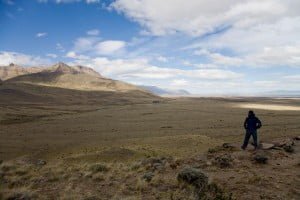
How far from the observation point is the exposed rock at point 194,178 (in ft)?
39.4

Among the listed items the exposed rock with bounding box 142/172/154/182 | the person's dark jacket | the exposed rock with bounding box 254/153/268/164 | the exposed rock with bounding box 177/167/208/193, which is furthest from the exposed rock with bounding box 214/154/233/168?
the person's dark jacket

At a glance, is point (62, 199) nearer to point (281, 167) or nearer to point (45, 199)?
point (45, 199)


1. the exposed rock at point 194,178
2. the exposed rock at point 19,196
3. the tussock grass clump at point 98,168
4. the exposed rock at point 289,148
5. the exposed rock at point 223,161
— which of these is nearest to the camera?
the exposed rock at point 19,196

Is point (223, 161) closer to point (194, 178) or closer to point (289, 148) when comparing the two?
point (194, 178)

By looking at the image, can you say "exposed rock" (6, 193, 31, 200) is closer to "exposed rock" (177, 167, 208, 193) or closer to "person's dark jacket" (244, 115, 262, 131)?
"exposed rock" (177, 167, 208, 193)

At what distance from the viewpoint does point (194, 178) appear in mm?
→ 12438

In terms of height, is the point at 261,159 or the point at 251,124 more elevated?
the point at 251,124

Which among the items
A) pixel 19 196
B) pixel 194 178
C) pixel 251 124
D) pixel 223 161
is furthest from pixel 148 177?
pixel 251 124

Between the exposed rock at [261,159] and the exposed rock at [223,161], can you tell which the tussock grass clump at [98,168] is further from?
the exposed rock at [261,159]

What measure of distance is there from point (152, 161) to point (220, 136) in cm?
2000

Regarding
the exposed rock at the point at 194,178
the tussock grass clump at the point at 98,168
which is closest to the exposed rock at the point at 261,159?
the exposed rock at the point at 194,178

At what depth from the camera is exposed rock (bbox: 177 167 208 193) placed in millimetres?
12006

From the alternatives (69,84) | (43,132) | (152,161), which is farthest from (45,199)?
(69,84)

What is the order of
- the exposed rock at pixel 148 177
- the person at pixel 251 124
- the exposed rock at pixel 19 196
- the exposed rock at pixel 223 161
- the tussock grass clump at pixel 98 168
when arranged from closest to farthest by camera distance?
the exposed rock at pixel 19 196 → the exposed rock at pixel 148 177 → the exposed rock at pixel 223 161 → the tussock grass clump at pixel 98 168 → the person at pixel 251 124
